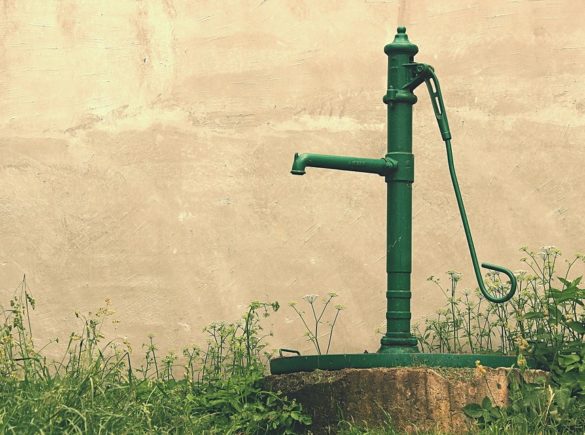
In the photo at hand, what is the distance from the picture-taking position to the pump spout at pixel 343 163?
127 inches

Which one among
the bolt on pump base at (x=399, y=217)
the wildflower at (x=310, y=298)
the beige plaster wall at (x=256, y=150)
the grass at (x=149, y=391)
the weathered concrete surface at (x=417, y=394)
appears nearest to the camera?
the grass at (x=149, y=391)

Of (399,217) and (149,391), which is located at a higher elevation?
(399,217)

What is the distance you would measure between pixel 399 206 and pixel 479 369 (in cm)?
64

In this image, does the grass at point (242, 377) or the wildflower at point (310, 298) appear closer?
the grass at point (242, 377)

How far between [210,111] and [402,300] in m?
1.56

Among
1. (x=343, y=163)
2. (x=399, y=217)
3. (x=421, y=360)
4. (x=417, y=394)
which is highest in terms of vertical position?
(x=343, y=163)

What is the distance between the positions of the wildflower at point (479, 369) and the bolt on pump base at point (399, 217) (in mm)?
76

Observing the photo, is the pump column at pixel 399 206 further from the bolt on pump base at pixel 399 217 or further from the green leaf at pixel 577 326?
the green leaf at pixel 577 326

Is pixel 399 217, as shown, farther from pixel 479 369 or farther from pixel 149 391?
pixel 149 391

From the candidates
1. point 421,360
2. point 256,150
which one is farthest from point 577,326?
point 256,150

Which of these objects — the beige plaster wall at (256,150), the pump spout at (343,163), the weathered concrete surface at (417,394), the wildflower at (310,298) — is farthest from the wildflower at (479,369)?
the beige plaster wall at (256,150)

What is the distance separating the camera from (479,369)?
3.04m

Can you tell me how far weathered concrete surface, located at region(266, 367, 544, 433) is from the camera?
316cm

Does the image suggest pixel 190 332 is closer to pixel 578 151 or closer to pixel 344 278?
pixel 344 278
